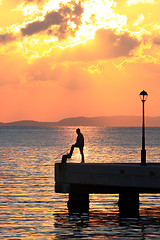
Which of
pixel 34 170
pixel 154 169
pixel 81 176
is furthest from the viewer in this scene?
pixel 34 170

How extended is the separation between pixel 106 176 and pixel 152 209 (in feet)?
15.8

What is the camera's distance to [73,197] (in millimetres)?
27766

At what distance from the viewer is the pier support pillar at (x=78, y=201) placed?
90.3 ft

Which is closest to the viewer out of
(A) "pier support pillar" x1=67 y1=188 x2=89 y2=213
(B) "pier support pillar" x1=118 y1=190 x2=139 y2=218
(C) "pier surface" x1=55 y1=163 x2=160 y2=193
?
(C) "pier surface" x1=55 y1=163 x2=160 y2=193

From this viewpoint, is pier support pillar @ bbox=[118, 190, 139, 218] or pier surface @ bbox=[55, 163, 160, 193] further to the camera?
pier support pillar @ bbox=[118, 190, 139, 218]

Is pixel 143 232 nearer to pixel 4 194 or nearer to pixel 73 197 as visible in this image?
pixel 73 197

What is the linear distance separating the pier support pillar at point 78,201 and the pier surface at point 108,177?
0.37 m

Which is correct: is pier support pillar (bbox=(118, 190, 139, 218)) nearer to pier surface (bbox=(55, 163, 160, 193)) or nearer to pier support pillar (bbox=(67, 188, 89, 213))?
pier surface (bbox=(55, 163, 160, 193))

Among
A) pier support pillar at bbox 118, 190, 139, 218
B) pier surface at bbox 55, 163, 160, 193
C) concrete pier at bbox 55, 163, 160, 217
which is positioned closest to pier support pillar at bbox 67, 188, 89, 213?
concrete pier at bbox 55, 163, 160, 217

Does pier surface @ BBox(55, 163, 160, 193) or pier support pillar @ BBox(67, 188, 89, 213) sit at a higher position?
pier surface @ BBox(55, 163, 160, 193)

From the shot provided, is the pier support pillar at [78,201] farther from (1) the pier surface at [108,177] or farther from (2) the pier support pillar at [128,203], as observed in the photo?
(2) the pier support pillar at [128,203]

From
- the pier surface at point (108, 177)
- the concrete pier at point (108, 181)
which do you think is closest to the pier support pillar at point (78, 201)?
the concrete pier at point (108, 181)

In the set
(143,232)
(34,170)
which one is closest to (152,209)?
(143,232)

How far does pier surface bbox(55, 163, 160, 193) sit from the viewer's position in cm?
2520
